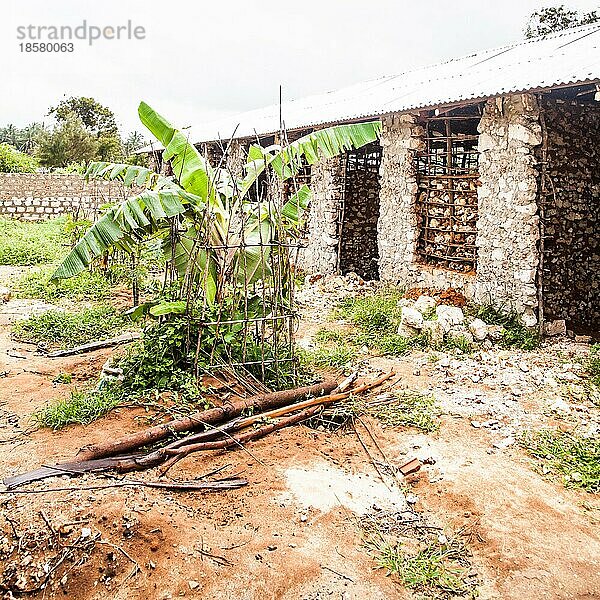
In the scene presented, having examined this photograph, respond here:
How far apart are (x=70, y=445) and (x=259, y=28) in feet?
54.4

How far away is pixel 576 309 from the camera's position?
7621 millimetres

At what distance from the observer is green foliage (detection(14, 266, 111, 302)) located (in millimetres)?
9516

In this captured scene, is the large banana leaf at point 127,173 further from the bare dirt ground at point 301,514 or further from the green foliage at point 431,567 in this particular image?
the green foliage at point 431,567

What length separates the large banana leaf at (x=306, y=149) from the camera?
237 inches

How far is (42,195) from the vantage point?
19.0 meters

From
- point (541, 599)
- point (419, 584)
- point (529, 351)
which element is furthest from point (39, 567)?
point (529, 351)

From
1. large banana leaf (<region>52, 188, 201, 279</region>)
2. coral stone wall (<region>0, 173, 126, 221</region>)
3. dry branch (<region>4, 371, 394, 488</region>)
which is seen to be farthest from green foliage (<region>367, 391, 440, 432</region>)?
coral stone wall (<region>0, 173, 126, 221</region>)

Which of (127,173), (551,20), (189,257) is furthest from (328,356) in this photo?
(551,20)

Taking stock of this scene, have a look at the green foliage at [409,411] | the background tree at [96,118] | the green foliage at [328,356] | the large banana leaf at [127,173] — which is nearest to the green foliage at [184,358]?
the green foliage at [328,356]

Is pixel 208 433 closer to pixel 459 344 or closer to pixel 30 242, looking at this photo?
pixel 459 344

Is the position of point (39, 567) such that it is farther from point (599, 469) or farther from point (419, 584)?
point (599, 469)

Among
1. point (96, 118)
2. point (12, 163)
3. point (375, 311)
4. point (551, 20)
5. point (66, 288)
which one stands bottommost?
point (375, 311)

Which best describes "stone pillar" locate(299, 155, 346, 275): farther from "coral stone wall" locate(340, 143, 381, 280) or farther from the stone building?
the stone building

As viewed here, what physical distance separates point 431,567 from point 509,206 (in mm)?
5180
